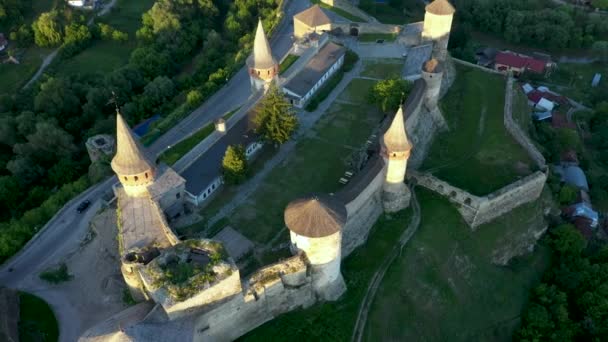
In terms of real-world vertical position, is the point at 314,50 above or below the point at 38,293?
above

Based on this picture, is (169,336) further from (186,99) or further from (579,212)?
(579,212)

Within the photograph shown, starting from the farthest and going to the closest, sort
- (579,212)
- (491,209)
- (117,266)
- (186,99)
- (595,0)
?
(595,0), (186,99), (579,212), (491,209), (117,266)

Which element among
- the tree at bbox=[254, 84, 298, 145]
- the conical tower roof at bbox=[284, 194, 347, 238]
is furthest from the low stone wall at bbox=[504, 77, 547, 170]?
the conical tower roof at bbox=[284, 194, 347, 238]

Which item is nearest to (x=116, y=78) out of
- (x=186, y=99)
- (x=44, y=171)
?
(x=186, y=99)

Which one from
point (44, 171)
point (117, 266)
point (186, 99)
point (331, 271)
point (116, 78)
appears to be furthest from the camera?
point (116, 78)

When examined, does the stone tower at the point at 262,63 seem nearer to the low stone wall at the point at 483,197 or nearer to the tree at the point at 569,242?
the low stone wall at the point at 483,197

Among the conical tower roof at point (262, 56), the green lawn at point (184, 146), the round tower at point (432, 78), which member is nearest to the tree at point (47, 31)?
the green lawn at point (184, 146)
